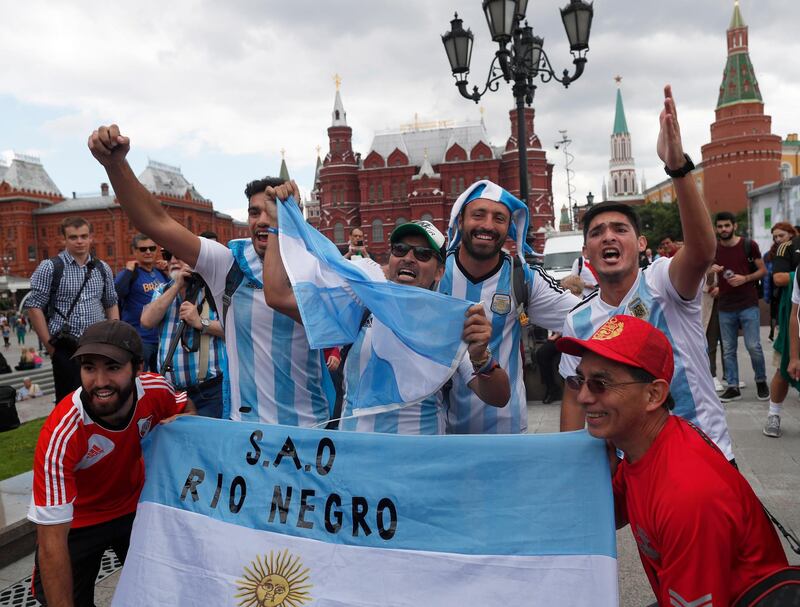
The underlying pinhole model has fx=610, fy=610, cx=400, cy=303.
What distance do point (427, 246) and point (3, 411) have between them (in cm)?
254

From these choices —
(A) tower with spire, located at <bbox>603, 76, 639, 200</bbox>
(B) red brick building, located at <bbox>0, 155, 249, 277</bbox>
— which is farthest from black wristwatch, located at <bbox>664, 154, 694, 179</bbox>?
(A) tower with spire, located at <bbox>603, 76, 639, 200</bbox>

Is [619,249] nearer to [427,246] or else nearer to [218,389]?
[427,246]

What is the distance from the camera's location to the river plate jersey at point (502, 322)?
2795 mm

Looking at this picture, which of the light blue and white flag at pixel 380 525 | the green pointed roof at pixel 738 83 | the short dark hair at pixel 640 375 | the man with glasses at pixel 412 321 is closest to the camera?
the short dark hair at pixel 640 375

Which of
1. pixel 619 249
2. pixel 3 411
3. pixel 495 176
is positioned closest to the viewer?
pixel 619 249

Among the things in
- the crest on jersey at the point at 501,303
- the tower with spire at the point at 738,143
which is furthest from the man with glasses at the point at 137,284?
the tower with spire at the point at 738,143

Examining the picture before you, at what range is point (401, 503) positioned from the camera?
2338 mm

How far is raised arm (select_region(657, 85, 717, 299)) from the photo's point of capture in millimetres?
2277

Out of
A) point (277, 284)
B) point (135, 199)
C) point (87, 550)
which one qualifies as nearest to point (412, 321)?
point (277, 284)

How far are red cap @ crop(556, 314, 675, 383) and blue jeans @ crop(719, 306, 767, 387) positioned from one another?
619 centimetres

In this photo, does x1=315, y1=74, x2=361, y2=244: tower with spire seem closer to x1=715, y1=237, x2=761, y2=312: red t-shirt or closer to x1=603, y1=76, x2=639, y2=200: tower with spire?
x1=715, y1=237, x2=761, y2=312: red t-shirt

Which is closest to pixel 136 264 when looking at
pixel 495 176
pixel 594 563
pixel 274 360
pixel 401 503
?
pixel 274 360

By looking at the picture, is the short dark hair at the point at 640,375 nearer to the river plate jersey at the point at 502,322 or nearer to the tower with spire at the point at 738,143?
the river plate jersey at the point at 502,322

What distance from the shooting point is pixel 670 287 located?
2504 millimetres
